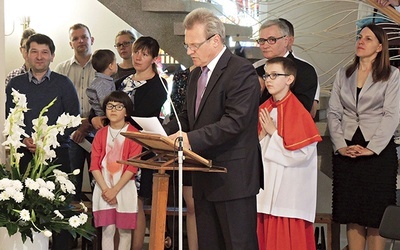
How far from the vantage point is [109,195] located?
5695mm

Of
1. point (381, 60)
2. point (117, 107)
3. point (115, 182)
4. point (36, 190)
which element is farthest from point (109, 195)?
point (381, 60)

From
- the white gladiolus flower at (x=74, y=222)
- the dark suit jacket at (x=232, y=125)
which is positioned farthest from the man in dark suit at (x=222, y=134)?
the white gladiolus flower at (x=74, y=222)

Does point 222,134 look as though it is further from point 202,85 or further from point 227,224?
point 227,224

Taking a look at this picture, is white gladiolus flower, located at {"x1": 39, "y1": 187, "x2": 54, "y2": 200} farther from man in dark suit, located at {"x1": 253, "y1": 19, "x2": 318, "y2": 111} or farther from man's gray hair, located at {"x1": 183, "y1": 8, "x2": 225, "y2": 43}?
man in dark suit, located at {"x1": 253, "y1": 19, "x2": 318, "y2": 111}

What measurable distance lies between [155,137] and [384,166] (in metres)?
2.33

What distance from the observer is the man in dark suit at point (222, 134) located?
13.9 ft

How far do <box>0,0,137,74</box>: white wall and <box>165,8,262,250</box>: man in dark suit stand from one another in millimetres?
4960

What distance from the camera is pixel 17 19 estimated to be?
9.35m

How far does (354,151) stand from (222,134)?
167cm

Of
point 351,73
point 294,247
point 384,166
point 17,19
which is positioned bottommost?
point 294,247

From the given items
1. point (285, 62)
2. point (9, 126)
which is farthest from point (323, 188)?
point (9, 126)

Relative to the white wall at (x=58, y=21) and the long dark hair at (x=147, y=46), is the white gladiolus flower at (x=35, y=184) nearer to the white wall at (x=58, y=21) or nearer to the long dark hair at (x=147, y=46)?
the long dark hair at (x=147, y=46)

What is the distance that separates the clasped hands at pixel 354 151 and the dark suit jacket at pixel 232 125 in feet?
4.42

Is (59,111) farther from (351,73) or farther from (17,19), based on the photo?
(17,19)
